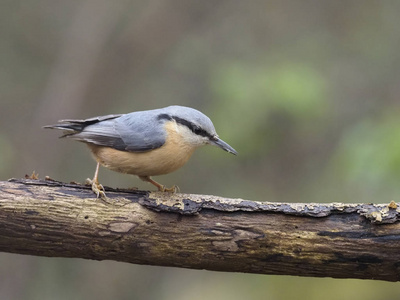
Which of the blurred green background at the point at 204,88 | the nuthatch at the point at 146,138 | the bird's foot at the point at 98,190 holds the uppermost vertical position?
the blurred green background at the point at 204,88

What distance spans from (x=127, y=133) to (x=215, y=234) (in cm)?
90

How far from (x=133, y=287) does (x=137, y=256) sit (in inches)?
175

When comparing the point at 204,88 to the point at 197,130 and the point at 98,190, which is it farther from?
the point at 98,190

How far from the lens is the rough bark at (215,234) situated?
266cm

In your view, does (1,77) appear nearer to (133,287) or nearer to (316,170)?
(133,287)

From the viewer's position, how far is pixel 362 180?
14.4 ft

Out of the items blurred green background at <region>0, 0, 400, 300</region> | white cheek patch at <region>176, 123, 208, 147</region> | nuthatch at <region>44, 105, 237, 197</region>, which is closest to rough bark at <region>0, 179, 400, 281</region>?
nuthatch at <region>44, 105, 237, 197</region>

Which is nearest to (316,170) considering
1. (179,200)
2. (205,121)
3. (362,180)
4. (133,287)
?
→ (362,180)

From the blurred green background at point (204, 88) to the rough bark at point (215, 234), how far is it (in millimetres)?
2605

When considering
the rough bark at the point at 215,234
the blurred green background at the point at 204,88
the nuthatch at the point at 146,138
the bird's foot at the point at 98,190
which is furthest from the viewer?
the blurred green background at the point at 204,88

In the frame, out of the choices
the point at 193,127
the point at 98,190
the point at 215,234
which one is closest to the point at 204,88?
the point at 193,127

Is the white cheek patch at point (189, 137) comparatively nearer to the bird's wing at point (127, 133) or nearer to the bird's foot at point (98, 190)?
the bird's wing at point (127, 133)

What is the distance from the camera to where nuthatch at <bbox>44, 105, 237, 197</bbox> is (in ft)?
10.4

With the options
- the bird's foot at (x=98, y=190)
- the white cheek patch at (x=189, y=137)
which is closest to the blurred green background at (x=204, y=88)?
the white cheek patch at (x=189, y=137)
